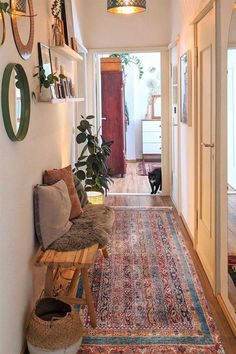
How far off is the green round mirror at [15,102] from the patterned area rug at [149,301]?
1249 mm

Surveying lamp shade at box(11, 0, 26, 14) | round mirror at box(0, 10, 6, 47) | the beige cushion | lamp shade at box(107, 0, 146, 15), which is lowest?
the beige cushion

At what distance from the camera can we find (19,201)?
2336mm

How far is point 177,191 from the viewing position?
530 centimetres

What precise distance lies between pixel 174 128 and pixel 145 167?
303 centimetres

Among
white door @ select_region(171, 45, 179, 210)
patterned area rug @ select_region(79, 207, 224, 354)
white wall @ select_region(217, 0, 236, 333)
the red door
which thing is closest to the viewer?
patterned area rug @ select_region(79, 207, 224, 354)

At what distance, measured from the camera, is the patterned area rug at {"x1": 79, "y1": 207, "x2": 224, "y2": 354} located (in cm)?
245

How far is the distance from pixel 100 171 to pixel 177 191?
1.08 metres

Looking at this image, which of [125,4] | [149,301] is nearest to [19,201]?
[149,301]

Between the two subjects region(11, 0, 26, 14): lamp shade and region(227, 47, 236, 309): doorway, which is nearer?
region(11, 0, 26, 14): lamp shade

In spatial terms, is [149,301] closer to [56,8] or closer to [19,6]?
[19,6]

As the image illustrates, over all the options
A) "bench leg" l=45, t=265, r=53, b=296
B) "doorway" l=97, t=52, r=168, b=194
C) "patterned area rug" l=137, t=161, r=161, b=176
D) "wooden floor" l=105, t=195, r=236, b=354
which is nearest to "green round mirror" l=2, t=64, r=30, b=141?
"bench leg" l=45, t=265, r=53, b=296

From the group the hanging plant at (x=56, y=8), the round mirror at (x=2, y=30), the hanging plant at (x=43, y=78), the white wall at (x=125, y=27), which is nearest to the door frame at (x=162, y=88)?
the white wall at (x=125, y=27)

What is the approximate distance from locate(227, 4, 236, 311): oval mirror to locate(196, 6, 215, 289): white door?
0.44 ft

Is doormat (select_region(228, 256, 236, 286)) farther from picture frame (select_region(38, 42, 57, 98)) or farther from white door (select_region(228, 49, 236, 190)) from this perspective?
picture frame (select_region(38, 42, 57, 98))
